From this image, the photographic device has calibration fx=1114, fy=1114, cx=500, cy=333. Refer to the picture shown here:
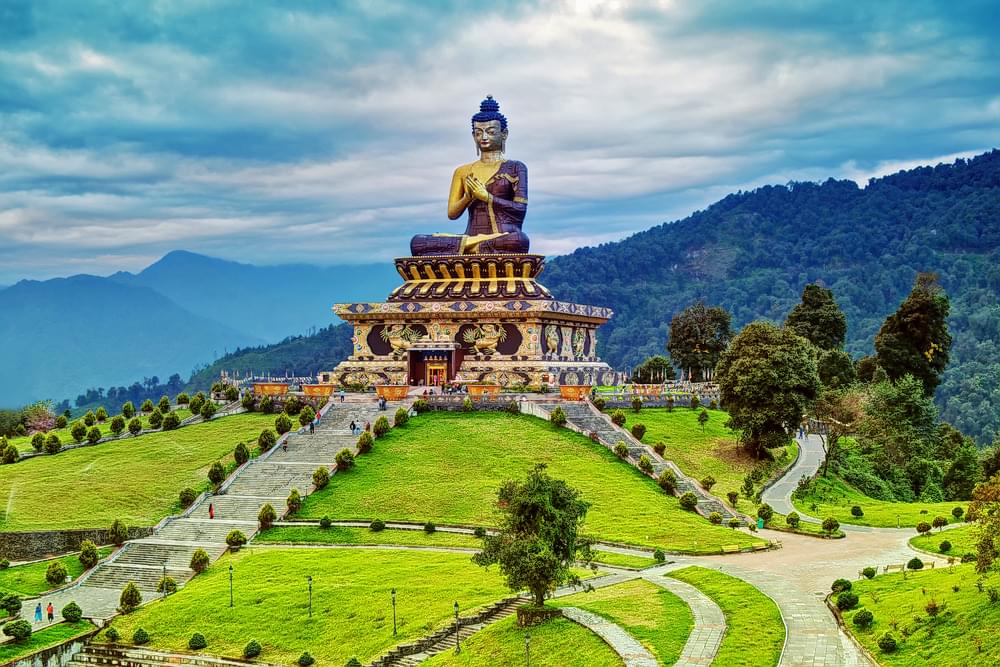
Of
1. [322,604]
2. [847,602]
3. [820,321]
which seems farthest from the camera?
[820,321]

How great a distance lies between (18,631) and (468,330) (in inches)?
1041

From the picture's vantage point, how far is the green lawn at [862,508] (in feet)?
110

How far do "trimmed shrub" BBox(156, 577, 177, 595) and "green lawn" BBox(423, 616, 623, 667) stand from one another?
29.7 feet

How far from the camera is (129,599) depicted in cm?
2748

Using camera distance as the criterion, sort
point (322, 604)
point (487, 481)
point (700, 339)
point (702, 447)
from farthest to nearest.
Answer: point (700, 339)
point (702, 447)
point (487, 481)
point (322, 604)

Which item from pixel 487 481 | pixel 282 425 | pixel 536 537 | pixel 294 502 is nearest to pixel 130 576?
pixel 294 502

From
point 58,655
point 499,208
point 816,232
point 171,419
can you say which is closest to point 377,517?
point 58,655

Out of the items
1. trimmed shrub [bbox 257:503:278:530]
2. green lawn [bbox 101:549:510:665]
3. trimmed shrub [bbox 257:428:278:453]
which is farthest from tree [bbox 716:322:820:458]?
trimmed shrub [bbox 257:503:278:530]

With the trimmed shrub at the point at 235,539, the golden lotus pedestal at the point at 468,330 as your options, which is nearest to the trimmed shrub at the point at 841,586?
the trimmed shrub at the point at 235,539

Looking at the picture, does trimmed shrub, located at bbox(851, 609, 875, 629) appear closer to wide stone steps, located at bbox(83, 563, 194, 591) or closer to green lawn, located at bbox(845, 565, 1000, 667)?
green lawn, located at bbox(845, 565, 1000, 667)

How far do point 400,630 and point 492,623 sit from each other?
202 centimetres

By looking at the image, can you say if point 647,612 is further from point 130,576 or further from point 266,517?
point 130,576

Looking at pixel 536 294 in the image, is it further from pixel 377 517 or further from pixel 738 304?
pixel 738 304

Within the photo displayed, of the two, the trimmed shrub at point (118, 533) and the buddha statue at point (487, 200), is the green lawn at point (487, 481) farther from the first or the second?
the buddha statue at point (487, 200)
